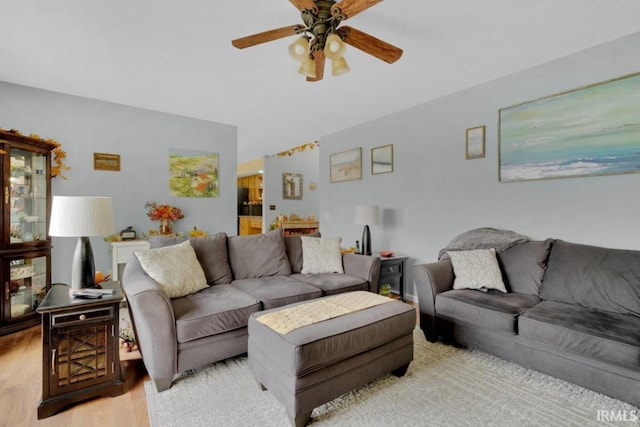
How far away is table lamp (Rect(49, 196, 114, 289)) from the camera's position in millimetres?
1884

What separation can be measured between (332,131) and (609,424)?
451cm

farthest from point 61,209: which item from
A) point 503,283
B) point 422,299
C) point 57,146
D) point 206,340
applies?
point 503,283

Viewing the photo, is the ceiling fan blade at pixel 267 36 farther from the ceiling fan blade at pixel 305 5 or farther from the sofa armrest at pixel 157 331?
the sofa armrest at pixel 157 331

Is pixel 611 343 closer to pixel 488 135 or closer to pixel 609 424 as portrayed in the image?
pixel 609 424

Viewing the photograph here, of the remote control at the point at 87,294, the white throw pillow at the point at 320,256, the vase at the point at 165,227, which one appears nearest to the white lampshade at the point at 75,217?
the remote control at the point at 87,294

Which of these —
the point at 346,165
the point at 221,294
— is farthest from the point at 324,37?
the point at 346,165

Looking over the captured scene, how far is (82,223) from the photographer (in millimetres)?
1898

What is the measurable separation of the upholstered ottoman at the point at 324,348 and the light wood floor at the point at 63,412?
710mm

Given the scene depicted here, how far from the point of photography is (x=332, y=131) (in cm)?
Answer: 516

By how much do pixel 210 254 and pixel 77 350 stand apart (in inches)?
46.0

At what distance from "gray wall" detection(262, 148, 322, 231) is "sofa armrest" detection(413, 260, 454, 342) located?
517 cm

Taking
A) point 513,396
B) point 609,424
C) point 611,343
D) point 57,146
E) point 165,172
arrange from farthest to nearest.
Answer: point 165,172
point 57,146
point 513,396
point 611,343
point 609,424

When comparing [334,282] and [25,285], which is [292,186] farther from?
[25,285]

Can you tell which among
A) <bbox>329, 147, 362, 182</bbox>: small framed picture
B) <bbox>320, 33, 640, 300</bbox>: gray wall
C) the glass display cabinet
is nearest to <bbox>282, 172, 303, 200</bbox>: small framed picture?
<bbox>329, 147, 362, 182</bbox>: small framed picture
